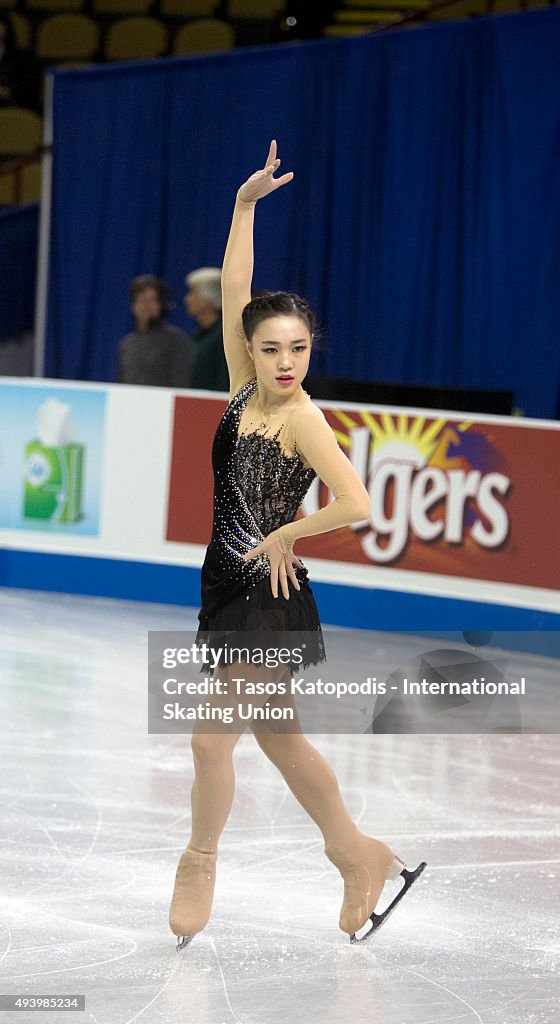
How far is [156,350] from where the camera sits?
8.05 meters

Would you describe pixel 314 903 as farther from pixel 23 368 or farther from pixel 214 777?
pixel 23 368

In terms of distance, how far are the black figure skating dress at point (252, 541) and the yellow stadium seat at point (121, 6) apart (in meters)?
10.2

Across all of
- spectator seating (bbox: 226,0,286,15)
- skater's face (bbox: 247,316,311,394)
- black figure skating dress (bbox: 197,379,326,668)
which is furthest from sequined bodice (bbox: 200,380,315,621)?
spectator seating (bbox: 226,0,286,15)

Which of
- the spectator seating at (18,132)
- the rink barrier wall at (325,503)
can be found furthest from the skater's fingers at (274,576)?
the spectator seating at (18,132)

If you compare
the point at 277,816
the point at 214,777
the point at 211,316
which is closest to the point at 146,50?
the point at 211,316

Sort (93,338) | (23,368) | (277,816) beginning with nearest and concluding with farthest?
(277,816)
(93,338)
(23,368)

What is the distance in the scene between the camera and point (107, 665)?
596cm

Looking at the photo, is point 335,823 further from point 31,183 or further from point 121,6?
point 121,6

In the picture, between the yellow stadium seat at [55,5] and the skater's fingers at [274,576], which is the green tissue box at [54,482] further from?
the yellow stadium seat at [55,5]

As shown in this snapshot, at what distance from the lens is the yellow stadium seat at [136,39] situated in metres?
12.1

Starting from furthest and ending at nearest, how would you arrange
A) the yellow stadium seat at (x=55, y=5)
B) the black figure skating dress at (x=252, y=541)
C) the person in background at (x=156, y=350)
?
the yellow stadium seat at (x=55, y=5) < the person in background at (x=156, y=350) < the black figure skating dress at (x=252, y=541)

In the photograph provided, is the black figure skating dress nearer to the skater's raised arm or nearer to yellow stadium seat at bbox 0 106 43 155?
the skater's raised arm

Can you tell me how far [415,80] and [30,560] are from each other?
362cm

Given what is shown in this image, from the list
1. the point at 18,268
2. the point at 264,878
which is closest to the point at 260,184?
the point at 264,878
